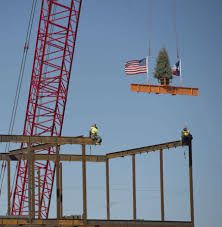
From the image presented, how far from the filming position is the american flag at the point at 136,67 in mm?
91688

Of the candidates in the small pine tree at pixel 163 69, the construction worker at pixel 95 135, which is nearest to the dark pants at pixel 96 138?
the construction worker at pixel 95 135

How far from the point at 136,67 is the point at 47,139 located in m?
10.9

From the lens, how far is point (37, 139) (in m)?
87.1

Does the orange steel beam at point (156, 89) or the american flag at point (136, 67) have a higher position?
the american flag at point (136, 67)

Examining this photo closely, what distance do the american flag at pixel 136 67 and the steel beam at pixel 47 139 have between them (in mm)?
A: 8019

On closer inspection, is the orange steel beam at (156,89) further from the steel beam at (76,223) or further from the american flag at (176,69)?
the steel beam at (76,223)

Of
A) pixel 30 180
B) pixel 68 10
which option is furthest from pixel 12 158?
pixel 68 10

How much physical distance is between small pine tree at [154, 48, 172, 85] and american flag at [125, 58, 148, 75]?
6.18 feet

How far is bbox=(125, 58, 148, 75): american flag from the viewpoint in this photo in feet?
301

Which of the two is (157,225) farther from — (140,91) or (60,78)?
(60,78)

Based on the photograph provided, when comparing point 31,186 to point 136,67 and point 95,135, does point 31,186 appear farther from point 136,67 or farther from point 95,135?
point 136,67

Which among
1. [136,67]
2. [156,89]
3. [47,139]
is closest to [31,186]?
[47,139]

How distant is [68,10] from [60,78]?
7.51 m

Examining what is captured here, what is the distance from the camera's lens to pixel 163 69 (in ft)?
293
